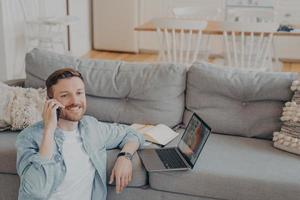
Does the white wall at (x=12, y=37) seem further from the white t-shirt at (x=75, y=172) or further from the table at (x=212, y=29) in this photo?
the white t-shirt at (x=75, y=172)

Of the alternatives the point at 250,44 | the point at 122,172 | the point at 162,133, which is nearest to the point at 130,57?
the point at 250,44

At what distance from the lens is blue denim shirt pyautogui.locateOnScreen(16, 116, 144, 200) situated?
175cm

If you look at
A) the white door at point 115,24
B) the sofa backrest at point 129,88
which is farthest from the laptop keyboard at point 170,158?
the white door at point 115,24

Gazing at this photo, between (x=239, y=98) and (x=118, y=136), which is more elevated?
(x=239, y=98)

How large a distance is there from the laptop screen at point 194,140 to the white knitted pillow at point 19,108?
81 cm

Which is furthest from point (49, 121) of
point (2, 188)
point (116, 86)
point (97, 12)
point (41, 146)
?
point (97, 12)

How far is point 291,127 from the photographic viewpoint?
7.66ft

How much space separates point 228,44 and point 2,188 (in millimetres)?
2308

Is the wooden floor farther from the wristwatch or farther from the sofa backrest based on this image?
the wristwatch

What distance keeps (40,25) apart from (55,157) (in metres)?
3.65

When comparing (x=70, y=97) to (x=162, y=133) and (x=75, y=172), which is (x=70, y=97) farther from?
(x=162, y=133)

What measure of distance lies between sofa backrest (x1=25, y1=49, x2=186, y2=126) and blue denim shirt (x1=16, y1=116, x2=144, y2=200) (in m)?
0.40

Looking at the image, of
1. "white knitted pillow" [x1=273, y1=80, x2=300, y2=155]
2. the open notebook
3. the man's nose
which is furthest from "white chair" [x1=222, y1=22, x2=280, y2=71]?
the man's nose

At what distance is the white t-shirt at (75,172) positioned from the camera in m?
1.87
